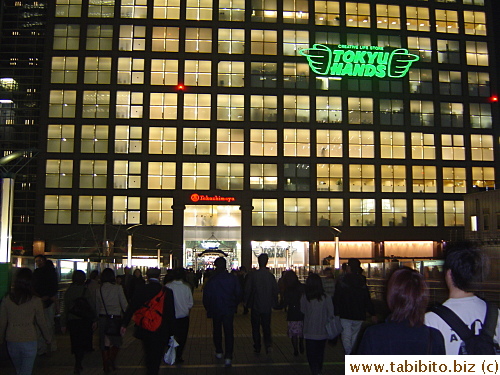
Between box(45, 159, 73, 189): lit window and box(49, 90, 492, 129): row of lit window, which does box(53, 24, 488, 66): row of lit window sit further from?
box(45, 159, 73, 189): lit window

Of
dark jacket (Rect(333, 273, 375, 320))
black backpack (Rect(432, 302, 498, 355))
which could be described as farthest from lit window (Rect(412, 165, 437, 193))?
black backpack (Rect(432, 302, 498, 355))

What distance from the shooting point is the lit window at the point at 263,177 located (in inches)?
2598

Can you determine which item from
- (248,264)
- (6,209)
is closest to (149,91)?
(248,264)

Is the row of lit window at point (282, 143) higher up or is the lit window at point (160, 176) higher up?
the row of lit window at point (282, 143)

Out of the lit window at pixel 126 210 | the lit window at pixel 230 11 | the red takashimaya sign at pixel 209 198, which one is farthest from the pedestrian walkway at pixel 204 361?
the lit window at pixel 230 11

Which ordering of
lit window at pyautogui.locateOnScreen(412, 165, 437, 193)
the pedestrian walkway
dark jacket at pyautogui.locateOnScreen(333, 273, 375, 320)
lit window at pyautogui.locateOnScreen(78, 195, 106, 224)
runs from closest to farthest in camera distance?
1. dark jacket at pyautogui.locateOnScreen(333, 273, 375, 320)
2. the pedestrian walkway
3. lit window at pyautogui.locateOnScreen(78, 195, 106, 224)
4. lit window at pyautogui.locateOnScreen(412, 165, 437, 193)

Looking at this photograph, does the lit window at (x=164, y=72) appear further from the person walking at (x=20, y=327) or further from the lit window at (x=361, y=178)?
the person walking at (x=20, y=327)

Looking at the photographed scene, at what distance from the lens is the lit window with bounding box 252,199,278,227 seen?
65.9m

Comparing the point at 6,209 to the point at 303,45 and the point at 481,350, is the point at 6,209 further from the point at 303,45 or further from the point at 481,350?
the point at 303,45

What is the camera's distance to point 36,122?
79.8 metres

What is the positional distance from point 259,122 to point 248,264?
1488 cm

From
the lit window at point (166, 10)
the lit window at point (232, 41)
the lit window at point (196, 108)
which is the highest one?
the lit window at point (166, 10)

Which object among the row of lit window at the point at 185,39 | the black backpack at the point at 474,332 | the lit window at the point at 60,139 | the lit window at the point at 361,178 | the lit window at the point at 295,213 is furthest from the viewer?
the lit window at the point at 361,178

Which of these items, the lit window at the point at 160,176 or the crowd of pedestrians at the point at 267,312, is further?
the lit window at the point at 160,176
